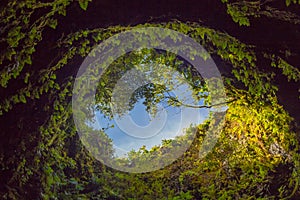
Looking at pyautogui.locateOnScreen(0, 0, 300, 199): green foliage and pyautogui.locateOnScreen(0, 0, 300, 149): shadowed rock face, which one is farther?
pyautogui.locateOnScreen(0, 0, 300, 149): shadowed rock face

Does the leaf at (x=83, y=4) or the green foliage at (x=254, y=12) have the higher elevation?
the leaf at (x=83, y=4)

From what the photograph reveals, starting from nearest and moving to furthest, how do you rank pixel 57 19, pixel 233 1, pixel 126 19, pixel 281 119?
pixel 57 19 → pixel 233 1 → pixel 126 19 → pixel 281 119

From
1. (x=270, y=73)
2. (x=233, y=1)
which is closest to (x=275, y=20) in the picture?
(x=233, y=1)

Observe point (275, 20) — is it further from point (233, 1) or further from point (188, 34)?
point (188, 34)

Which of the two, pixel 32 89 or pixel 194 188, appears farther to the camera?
pixel 194 188

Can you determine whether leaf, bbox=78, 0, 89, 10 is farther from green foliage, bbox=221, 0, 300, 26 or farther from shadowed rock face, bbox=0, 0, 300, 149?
green foliage, bbox=221, 0, 300, 26

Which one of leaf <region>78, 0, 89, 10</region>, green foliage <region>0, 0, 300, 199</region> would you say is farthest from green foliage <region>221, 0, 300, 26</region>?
leaf <region>78, 0, 89, 10</region>

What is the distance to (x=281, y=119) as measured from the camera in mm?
3408

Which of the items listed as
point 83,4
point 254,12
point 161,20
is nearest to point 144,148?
point 161,20

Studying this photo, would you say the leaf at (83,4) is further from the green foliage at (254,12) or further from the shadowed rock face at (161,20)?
the green foliage at (254,12)

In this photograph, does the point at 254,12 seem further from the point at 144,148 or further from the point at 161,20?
the point at 144,148

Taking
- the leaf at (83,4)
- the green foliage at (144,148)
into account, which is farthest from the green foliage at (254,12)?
the leaf at (83,4)

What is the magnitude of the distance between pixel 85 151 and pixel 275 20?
265 centimetres

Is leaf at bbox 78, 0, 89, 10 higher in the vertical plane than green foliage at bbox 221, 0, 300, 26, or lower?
higher
